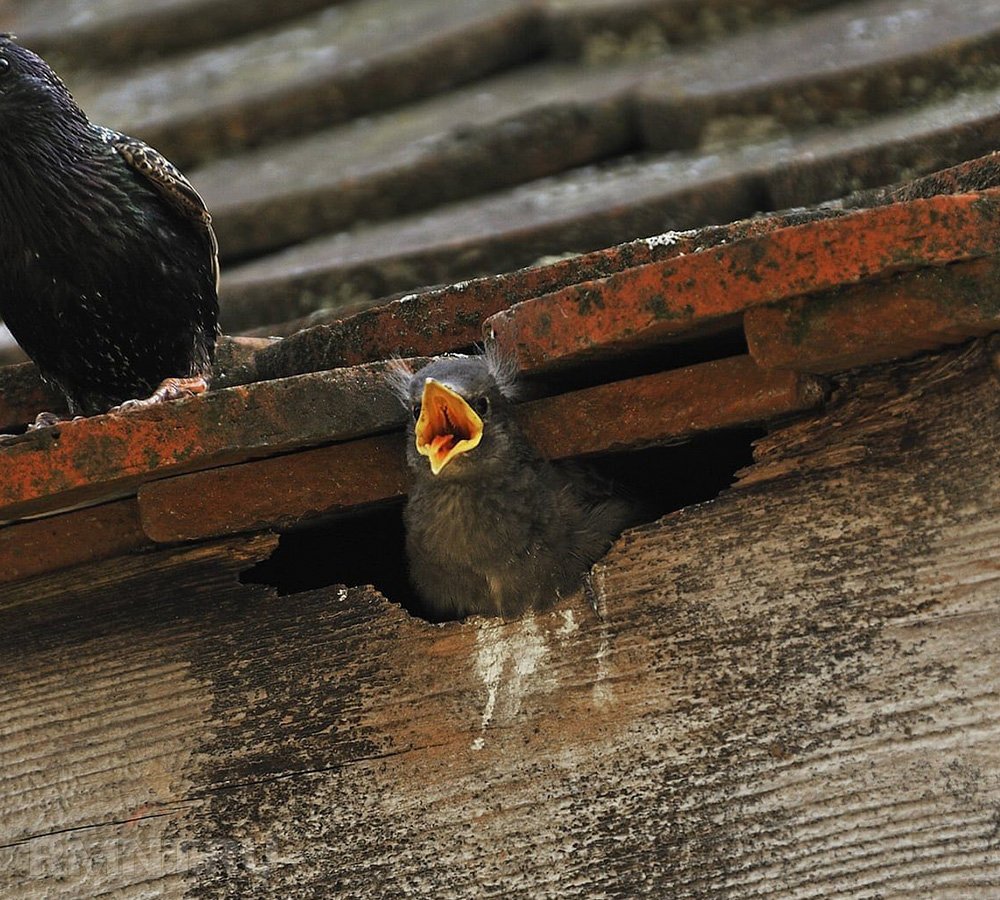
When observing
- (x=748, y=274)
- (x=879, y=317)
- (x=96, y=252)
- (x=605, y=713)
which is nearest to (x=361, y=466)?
(x=605, y=713)

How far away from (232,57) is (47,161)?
1062 millimetres

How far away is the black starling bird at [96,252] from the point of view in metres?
3.32

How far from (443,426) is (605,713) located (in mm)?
566

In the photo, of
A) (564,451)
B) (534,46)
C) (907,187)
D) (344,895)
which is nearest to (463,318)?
(564,451)

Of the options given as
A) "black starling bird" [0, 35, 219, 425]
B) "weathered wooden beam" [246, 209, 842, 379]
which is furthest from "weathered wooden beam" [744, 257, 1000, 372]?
"black starling bird" [0, 35, 219, 425]

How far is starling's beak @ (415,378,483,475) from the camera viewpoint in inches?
86.4

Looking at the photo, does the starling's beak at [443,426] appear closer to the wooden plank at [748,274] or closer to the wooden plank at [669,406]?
the wooden plank at [669,406]

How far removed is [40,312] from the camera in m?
3.30

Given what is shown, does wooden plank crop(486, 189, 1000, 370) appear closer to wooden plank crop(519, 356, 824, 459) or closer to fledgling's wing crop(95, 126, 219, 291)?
wooden plank crop(519, 356, 824, 459)

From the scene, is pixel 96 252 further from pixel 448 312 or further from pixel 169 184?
pixel 448 312

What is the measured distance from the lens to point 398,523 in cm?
269

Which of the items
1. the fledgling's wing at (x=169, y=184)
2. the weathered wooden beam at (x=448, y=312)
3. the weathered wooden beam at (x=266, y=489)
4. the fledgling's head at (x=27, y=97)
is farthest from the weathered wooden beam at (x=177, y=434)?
the fledgling's head at (x=27, y=97)

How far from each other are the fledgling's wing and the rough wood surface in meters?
1.41

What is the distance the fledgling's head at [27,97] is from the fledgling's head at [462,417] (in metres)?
1.70
